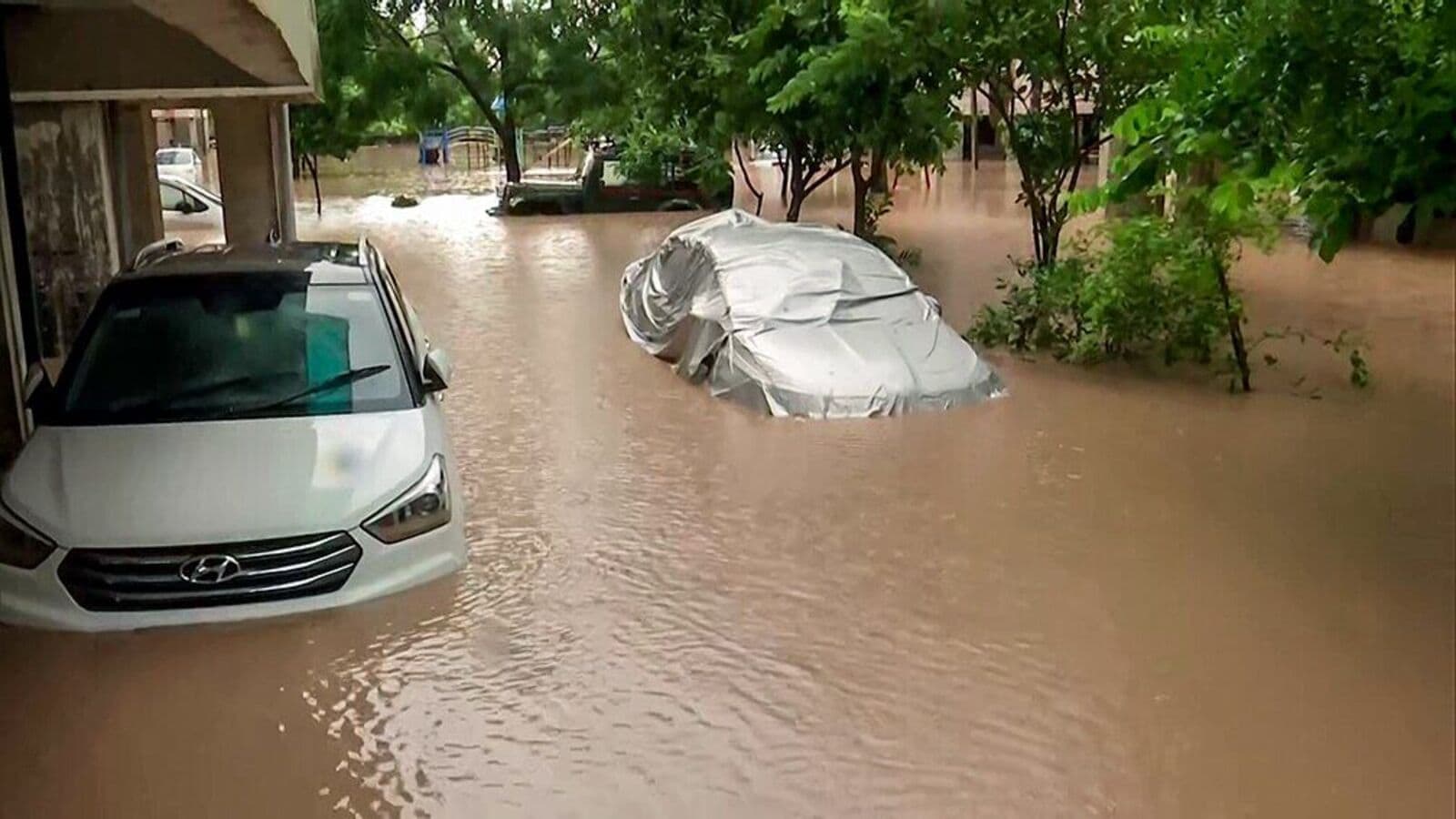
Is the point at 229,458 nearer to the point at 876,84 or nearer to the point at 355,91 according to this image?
the point at 876,84

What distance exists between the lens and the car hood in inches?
207

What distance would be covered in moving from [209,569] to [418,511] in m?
0.83

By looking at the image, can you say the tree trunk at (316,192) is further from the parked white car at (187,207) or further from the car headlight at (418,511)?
the car headlight at (418,511)

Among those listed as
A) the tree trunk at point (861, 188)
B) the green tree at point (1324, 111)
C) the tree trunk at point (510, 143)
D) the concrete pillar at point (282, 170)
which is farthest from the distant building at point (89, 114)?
the tree trunk at point (510, 143)

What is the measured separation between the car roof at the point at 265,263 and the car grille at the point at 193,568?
1.64m

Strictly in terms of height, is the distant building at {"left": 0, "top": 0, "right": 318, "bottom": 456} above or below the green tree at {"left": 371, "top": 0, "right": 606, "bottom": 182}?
below

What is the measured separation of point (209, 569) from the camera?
5.27 m

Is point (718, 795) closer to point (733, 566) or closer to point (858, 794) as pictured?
point (858, 794)

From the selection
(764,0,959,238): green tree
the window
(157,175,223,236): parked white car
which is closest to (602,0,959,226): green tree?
(764,0,959,238): green tree

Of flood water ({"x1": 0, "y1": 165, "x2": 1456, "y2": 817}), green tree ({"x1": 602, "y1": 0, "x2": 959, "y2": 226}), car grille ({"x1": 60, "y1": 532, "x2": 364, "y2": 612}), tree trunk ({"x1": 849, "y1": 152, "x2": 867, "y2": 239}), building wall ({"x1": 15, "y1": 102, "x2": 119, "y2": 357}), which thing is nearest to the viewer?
flood water ({"x1": 0, "y1": 165, "x2": 1456, "y2": 817})

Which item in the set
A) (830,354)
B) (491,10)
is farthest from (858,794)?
(491,10)

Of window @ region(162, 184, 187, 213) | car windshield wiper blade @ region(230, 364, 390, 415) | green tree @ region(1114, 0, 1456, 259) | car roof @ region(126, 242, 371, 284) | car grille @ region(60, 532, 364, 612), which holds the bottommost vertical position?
car grille @ region(60, 532, 364, 612)

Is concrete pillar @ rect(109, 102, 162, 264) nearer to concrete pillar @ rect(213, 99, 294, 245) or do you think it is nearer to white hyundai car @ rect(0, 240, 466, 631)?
concrete pillar @ rect(213, 99, 294, 245)

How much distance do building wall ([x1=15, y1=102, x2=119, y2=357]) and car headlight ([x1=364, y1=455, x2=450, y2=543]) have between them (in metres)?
6.35
